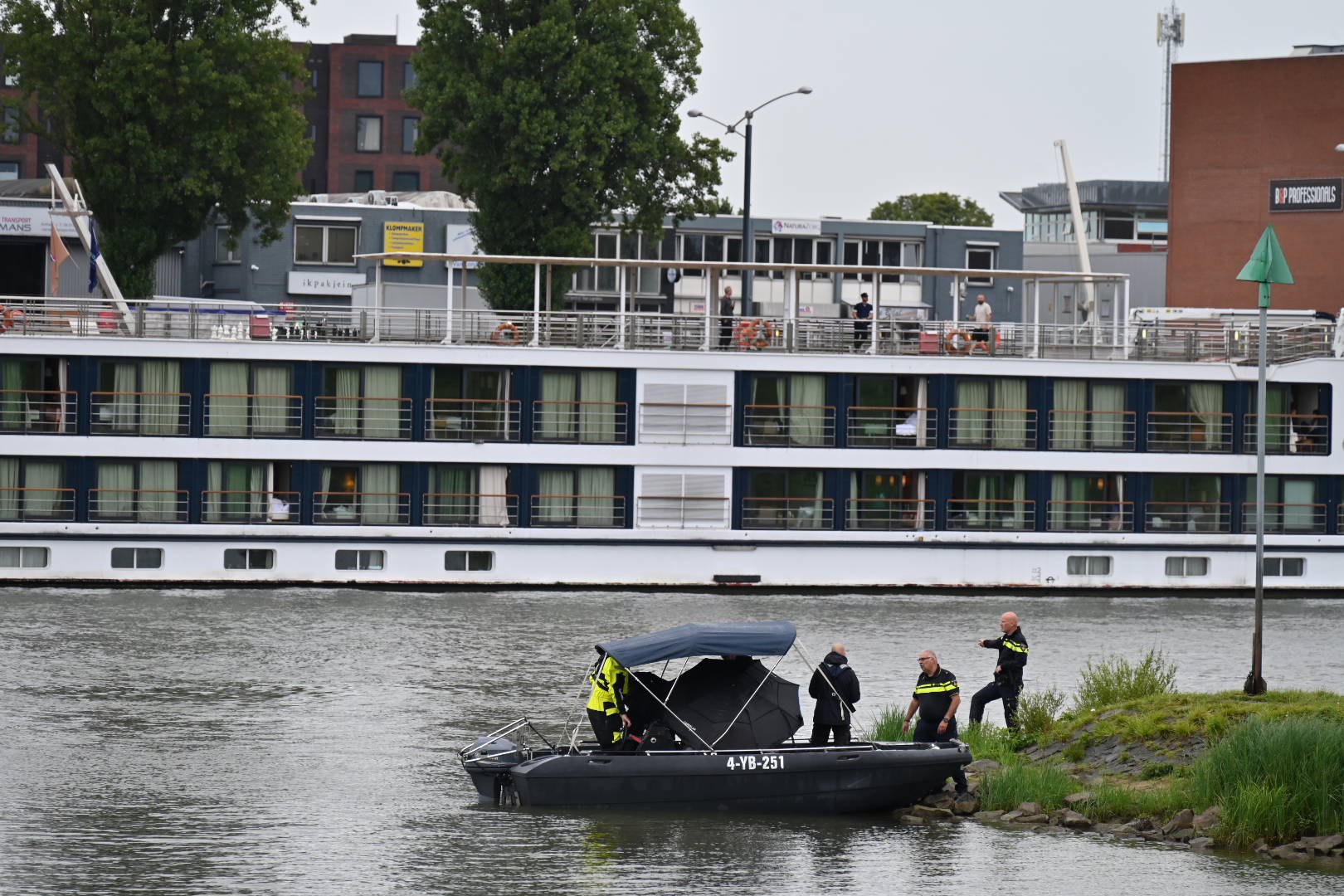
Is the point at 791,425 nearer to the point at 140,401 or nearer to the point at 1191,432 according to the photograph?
the point at 1191,432

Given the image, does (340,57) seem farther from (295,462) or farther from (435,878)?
(435,878)

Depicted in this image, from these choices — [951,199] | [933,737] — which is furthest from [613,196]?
[951,199]

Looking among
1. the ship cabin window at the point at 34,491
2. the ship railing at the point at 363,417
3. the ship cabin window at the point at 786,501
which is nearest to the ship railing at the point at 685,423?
the ship cabin window at the point at 786,501

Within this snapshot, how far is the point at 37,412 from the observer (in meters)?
42.5

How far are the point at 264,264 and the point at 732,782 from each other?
56.1 m

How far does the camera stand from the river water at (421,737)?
64.5 ft

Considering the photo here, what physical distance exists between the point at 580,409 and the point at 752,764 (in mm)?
22500

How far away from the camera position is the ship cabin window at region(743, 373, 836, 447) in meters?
44.6

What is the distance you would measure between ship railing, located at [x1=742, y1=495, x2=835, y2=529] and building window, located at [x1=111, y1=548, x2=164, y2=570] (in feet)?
41.6

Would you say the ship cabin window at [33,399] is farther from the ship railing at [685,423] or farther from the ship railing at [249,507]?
the ship railing at [685,423]

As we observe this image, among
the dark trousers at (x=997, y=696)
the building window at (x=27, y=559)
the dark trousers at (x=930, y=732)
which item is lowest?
the dark trousers at (x=930, y=732)

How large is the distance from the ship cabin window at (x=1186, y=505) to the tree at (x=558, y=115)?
17624mm

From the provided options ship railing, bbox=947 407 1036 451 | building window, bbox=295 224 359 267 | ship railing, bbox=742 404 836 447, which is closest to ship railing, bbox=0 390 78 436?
ship railing, bbox=742 404 836 447

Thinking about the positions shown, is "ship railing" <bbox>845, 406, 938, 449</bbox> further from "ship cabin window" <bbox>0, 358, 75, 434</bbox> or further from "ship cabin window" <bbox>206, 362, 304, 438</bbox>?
"ship cabin window" <bbox>0, 358, 75, 434</bbox>
